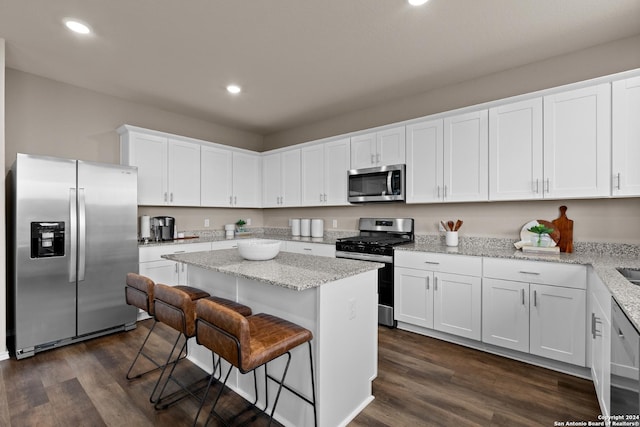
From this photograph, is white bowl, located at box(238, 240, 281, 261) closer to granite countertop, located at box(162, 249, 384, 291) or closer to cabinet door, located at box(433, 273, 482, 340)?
granite countertop, located at box(162, 249, 384, 291)

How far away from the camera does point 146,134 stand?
390 centimetres

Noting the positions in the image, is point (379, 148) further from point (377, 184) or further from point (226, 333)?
point (226, 333)

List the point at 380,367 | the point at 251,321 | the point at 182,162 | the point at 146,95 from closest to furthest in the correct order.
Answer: the point at 251,321
the point at 380,367
the point at 146,95
the point at 182,162

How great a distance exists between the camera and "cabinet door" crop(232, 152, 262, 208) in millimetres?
4961

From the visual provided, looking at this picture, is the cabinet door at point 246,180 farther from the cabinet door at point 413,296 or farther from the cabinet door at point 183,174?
the cabinet door at point 413,296

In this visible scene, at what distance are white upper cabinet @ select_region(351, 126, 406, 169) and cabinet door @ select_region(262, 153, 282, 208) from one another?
1.46m

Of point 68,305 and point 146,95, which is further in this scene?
point 146,95

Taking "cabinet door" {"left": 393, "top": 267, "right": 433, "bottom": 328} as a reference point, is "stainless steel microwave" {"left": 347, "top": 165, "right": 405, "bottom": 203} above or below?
above

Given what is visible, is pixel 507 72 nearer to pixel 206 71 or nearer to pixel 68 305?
pixel 206 71

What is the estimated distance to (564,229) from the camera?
2.87 metres

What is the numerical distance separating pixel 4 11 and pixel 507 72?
4386mm

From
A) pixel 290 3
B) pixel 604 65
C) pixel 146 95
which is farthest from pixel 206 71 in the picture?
pixel 604 65

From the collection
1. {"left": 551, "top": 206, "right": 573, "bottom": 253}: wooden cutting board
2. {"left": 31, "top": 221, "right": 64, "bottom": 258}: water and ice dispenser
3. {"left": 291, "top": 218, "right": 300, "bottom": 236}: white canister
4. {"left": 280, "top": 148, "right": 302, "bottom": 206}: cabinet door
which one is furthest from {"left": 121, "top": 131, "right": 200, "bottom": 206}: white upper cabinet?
{"left": 551, "top": 206, "right": 573, "bottom": 253}: wooden cutting board

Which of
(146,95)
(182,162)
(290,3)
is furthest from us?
(182,162)
